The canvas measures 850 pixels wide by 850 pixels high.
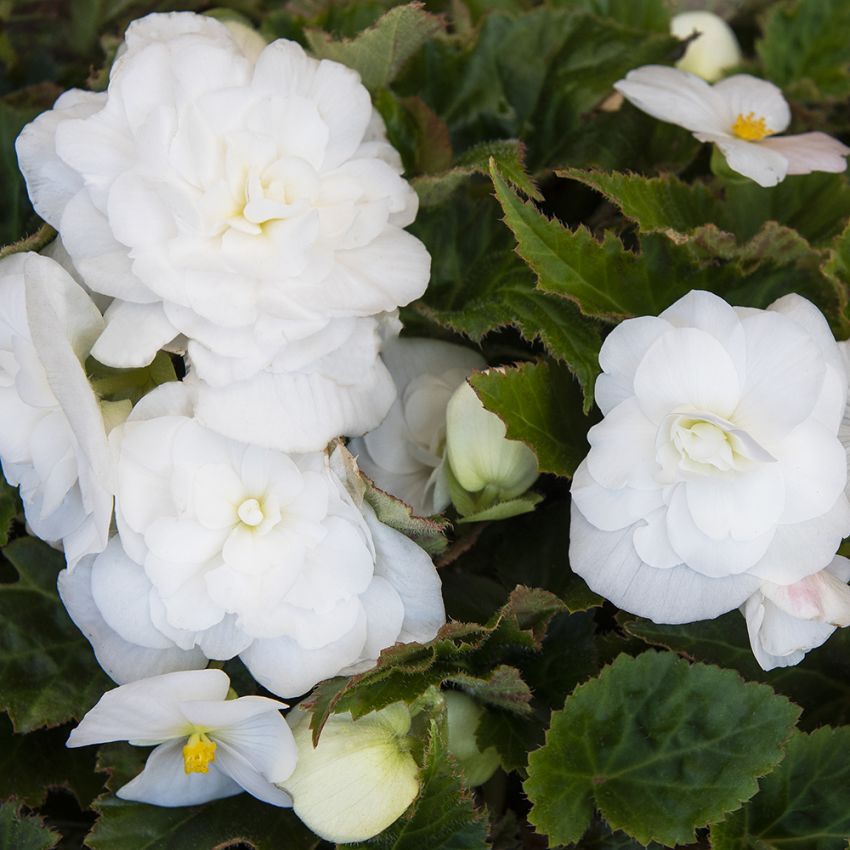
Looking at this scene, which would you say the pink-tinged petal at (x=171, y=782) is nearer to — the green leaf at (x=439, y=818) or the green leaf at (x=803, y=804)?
the green leaf at (x=439, y=818)

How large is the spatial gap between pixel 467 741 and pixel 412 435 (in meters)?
0.20

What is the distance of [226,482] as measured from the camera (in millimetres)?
575

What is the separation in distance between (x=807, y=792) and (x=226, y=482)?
413mm

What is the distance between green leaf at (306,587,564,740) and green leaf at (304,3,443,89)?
38 centimetres

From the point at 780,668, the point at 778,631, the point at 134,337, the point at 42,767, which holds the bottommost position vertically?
the point at 42,767

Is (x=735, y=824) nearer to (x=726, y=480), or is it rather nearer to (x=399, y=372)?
(x=726, y=480)

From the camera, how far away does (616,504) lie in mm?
572

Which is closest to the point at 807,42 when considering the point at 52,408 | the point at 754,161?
the point at 754,161

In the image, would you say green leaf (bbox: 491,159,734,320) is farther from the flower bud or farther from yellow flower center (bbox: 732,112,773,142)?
the flower bud

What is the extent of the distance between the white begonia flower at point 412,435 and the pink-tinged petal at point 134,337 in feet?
0.53

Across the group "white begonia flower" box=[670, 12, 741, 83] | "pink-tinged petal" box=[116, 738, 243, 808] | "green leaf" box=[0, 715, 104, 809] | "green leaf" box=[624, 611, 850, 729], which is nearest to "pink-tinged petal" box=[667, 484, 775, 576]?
"green leaf" box=[624, 611, 850, 729]

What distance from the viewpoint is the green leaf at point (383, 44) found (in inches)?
27.9

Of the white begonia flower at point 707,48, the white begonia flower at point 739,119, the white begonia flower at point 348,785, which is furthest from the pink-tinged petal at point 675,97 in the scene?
the white begonia flower at point 348,785

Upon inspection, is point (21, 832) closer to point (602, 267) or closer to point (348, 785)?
point (348, 785)
